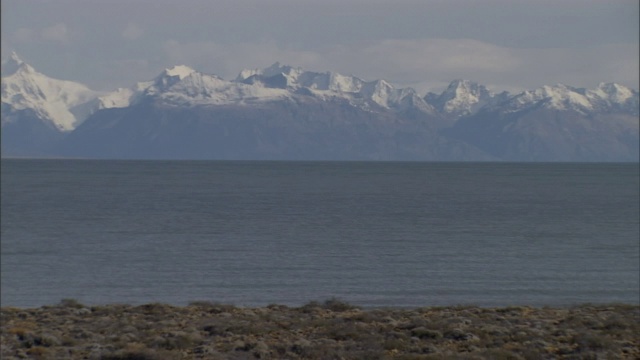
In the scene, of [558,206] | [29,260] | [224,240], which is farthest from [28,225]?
[558,206]

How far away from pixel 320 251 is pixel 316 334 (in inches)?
1600

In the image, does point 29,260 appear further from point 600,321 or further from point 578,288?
point 600,321

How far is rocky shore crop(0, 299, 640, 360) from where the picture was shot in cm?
2300

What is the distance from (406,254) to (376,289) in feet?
57.7

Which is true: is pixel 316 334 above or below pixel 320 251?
above

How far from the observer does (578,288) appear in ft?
156

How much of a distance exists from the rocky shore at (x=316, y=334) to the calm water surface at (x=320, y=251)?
39.6ft

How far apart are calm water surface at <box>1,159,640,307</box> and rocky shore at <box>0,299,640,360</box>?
12.1m

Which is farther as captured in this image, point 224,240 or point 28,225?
point 28,225

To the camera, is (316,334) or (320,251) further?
(320,251)

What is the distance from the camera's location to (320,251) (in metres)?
66.4

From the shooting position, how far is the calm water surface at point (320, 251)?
1818 inches

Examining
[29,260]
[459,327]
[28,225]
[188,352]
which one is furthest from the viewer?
[28,225]

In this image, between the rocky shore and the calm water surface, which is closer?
the rocky shore
